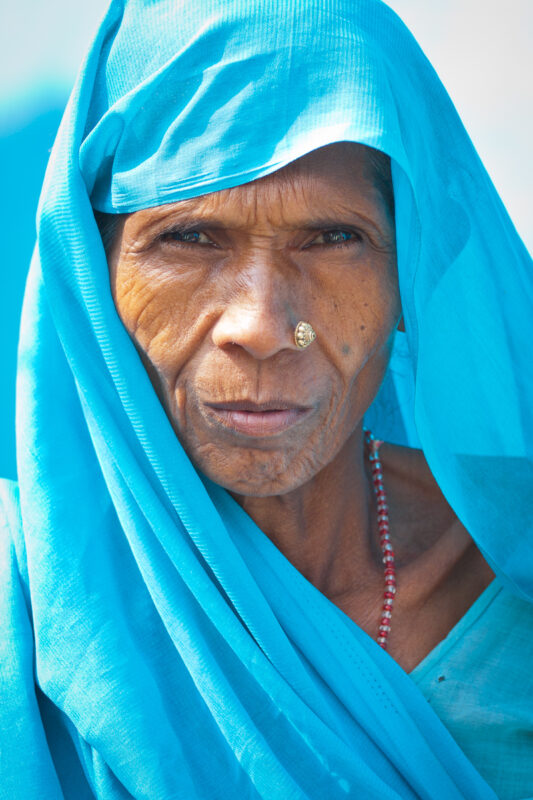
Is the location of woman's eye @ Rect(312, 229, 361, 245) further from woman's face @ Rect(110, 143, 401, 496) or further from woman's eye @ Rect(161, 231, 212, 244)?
woman's eye @ Rect(161, 231, 212, 244)

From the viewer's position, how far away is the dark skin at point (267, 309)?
155cm

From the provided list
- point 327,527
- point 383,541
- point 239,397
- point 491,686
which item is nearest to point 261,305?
point 239,397

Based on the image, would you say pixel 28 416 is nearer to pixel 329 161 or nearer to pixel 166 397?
pixel 166 397

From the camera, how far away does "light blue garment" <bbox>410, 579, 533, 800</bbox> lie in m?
1.72

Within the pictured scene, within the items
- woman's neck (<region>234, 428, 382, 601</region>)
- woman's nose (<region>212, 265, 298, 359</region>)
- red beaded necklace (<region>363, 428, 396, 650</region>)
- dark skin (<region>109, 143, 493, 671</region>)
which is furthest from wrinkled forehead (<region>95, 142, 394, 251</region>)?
red beaded necklace (<region>363, 428, 396, 650</region>)

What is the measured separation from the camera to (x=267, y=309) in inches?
59.6

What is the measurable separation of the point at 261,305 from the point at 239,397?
0.18 meters

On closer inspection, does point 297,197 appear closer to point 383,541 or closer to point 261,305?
point 261,305

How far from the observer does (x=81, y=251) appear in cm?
160

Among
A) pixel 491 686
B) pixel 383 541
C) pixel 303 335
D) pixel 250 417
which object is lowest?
pixel 491 686

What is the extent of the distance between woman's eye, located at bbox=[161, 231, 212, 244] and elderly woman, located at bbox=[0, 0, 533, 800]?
1 centimetres

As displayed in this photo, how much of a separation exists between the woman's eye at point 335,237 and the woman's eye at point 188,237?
8.5 inches

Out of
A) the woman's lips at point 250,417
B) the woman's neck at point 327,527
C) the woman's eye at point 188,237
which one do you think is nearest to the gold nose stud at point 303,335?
the woman's lips at point 250,417

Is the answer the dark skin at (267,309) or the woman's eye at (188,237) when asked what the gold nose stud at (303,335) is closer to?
the dark skin at (267,309)
